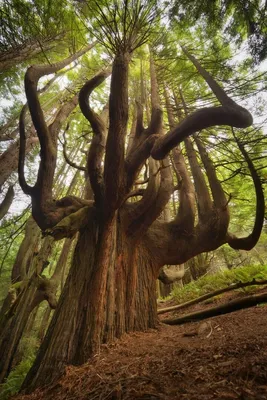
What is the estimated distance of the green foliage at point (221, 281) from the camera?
584 cm

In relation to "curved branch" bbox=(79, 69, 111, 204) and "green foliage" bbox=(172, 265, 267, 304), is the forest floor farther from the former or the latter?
"green foliage" bbox=(172, 265, 267, 304)

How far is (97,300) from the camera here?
3146 mm

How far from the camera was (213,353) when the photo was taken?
6.48 ft

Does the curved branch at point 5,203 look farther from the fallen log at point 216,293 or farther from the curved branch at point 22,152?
the fallen log at point 216,293

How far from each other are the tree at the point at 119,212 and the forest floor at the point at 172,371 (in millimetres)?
402

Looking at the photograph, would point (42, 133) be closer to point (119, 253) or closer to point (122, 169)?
point (122, 169)

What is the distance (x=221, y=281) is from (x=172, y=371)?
539 cm

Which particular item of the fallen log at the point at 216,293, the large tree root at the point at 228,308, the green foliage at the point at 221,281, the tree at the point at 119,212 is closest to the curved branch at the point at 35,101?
the tree at the point at 119,212

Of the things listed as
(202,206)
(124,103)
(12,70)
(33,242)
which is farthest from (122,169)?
(12,70)

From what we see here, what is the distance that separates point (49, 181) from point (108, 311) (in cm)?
234

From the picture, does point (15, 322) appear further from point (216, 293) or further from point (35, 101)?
→ point (216, 293)

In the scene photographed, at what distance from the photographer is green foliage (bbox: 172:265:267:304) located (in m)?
5.84

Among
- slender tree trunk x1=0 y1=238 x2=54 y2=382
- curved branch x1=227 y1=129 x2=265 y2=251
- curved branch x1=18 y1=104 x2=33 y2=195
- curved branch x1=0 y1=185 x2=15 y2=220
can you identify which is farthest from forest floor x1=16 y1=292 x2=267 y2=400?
curved branch x1=0 y1=185 x2=15 y2=220

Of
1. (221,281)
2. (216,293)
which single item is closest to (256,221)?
(216,293)
